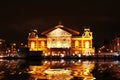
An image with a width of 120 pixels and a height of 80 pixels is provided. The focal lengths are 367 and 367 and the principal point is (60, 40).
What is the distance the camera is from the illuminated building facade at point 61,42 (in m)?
148

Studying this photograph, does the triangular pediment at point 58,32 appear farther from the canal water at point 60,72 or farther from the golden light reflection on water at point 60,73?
the golden light reflection on water at point 60,73

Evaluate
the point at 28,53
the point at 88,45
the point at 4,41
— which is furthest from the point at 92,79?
the point at 4,41

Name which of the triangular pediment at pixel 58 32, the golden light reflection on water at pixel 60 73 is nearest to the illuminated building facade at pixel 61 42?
the triangular pediment at pixel 58 32

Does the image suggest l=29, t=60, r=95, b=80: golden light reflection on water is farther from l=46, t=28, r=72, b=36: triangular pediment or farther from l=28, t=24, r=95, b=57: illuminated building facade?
l=46, t=28, r=72, b=36: triangular pediment

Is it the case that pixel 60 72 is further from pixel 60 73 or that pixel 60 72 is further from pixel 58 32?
pixel 58 32

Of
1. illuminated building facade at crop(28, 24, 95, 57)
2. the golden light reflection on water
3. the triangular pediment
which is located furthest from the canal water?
the triangular pediment

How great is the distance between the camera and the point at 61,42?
151375 millimetres

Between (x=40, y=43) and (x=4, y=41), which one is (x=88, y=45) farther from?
(x=4, y=41)

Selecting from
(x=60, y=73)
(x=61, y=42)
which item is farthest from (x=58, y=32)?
(x=60, y=73)

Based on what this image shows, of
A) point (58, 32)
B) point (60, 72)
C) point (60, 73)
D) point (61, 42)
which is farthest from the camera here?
point (61, 42)

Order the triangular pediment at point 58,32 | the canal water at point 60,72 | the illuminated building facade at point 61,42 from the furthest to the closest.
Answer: the triangular pediment at point 58,32 → the illuminated building facade at point 61,42 → the canal water at point 60,72

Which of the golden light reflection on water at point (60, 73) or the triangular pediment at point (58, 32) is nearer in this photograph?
the golden light reflection on water at point (60, 73)

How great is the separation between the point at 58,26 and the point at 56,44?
771cm

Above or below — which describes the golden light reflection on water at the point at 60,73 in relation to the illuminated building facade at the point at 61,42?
below
